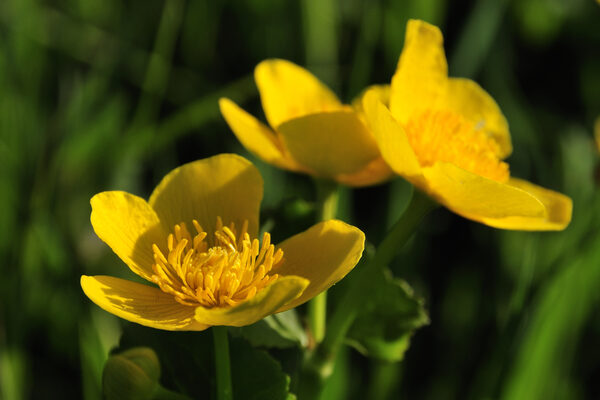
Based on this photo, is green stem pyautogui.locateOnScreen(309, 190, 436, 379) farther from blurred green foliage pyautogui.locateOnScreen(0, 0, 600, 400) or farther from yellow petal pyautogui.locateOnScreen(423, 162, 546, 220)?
blurred green foliage pyautogui.locateOnScreen(0, 0, 600, 400)

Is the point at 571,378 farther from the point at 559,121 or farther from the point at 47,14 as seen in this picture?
the point at 47,14

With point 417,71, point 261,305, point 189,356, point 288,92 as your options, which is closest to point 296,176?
point 288,92

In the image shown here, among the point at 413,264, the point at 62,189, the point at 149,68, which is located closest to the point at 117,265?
the point at 62,189

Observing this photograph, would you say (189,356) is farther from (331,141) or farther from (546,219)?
(546,219)

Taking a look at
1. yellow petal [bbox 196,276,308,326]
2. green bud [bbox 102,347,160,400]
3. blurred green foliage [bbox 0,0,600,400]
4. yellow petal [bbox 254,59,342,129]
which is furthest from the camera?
blurred green foliage [bbox 0,0,600,400]

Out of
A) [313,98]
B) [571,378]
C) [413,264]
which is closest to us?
[313,98]

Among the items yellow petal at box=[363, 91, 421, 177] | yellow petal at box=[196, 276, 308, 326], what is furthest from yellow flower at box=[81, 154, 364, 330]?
yellow petal at box=[363, 91, 421, 177]

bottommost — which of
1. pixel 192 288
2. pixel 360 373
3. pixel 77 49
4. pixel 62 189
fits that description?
pixel 360 373
